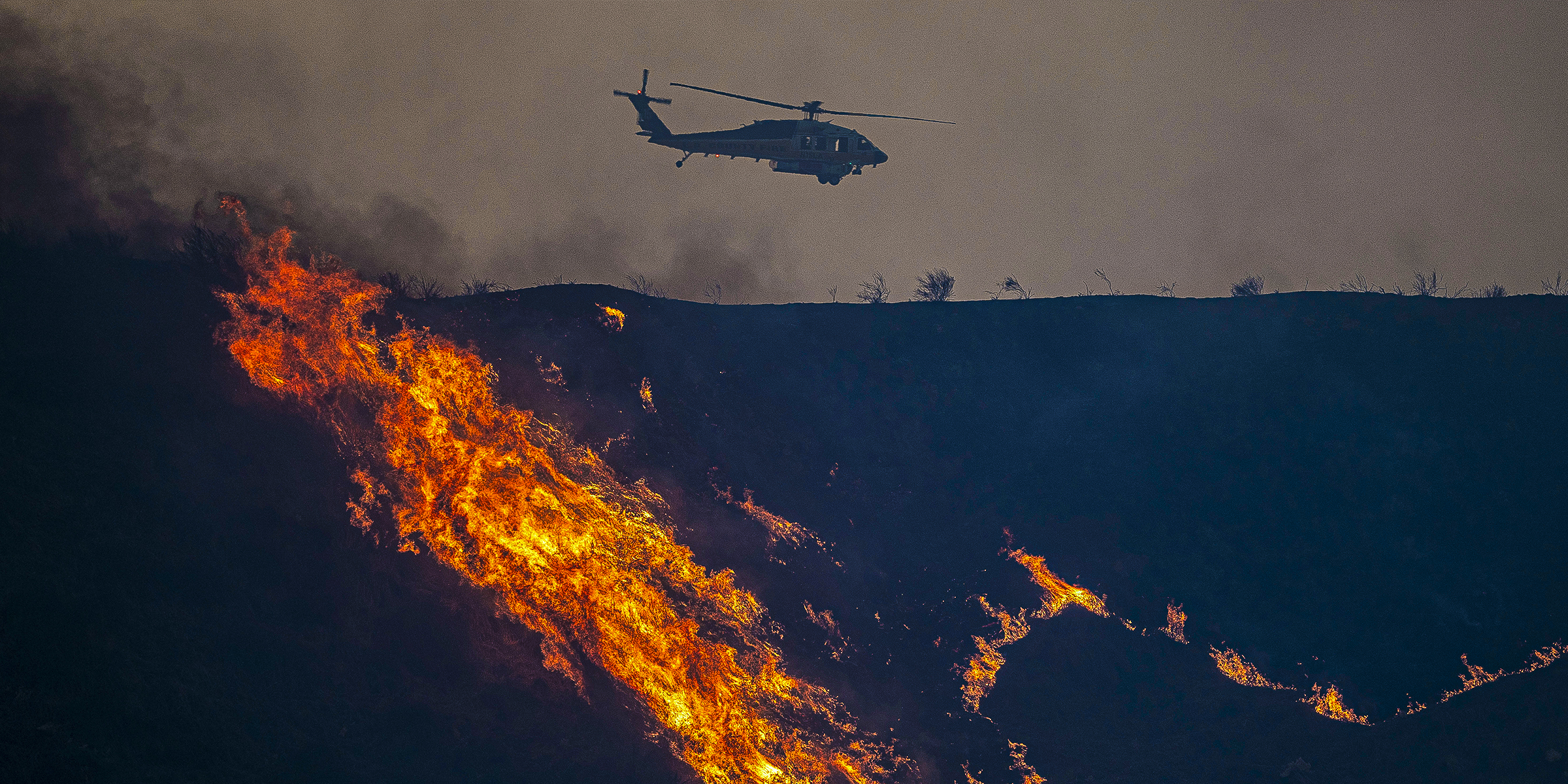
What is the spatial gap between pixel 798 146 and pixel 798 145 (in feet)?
0.16

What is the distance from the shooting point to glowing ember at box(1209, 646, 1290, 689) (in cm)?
2566

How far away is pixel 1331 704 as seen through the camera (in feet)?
83.3

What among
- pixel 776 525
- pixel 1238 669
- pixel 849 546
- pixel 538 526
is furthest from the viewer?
pixel 849 546

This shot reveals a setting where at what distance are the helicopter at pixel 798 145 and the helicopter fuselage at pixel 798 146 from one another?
25 millimetres

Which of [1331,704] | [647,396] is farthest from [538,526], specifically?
[1331,704]

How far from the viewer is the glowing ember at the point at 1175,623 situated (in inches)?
1038

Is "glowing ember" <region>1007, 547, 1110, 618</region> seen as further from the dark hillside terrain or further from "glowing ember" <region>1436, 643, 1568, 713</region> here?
"glowing ember" <region>1436, 643, 1568, 713</region>

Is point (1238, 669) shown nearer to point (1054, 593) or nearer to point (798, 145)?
point (1054, 593)

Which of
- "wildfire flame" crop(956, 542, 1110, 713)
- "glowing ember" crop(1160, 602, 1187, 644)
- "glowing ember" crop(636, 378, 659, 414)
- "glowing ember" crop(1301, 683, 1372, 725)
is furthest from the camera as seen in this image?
"glowing ember" crop(636, 378, 659, 414)

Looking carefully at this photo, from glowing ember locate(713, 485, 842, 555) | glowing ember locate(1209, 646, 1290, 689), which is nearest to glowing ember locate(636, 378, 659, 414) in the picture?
glowing ember locate(713, 485, 842, 555)

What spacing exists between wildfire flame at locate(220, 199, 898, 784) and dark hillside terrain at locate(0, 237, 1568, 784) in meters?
0.80

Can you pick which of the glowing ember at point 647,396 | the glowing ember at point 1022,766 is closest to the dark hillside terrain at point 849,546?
the glowing ember at point 647,396

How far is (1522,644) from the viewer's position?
84.6 feet

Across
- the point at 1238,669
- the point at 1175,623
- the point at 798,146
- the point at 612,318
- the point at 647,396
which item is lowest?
the point at 1238,669
